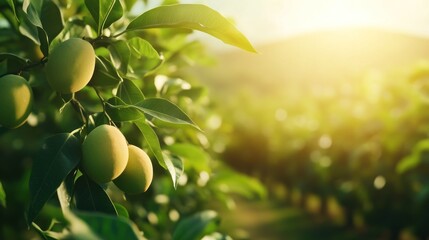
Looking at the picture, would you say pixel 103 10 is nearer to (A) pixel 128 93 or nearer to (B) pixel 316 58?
(A) pixel 128 93

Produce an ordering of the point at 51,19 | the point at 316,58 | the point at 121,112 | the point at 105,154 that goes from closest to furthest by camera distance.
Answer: the point at 105,154
the point at 121,112
the point at 51,19
the point at 316,58

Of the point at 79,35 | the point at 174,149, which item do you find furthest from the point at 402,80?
the point at 79,35

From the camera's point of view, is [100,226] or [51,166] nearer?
[100,226]

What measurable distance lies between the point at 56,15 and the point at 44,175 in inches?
13.0

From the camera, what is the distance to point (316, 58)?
4341 centimetres

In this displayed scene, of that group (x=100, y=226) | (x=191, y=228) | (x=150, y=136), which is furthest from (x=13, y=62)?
(x=100, y=226)

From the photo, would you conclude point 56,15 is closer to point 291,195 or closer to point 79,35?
point 79,35

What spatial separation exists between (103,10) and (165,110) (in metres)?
0.20

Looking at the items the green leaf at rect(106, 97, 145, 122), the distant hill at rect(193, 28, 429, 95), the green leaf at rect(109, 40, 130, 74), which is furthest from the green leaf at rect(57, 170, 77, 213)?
the distant hill at rect(193, 28, 429, 95)

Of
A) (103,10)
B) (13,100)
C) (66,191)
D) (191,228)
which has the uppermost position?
(103,10)

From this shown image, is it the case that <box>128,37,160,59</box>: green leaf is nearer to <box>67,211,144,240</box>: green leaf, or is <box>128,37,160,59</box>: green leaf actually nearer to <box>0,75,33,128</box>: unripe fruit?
<box>0,75,33,128</box>: unripe fruit

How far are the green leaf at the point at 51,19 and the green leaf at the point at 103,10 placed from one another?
0.10m

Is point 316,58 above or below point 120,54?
below

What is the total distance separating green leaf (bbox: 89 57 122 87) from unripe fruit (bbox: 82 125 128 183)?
0.14m
